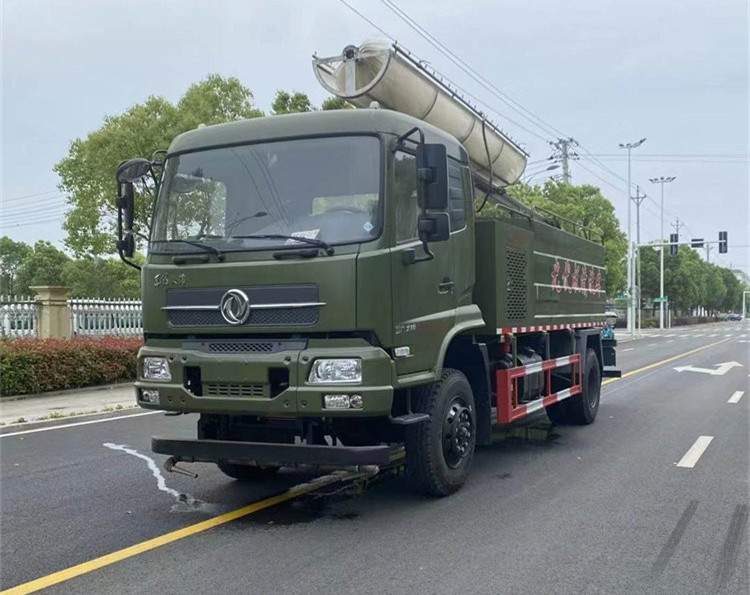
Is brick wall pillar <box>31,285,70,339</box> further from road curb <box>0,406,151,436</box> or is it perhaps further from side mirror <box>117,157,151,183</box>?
side mirror <box>117,157,151,183</box>

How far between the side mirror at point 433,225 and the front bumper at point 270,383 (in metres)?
0.92

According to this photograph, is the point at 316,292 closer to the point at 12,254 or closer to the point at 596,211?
the point at 596,211

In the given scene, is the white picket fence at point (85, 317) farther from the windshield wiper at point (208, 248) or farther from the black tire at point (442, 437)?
the black tire at point (442, 437)

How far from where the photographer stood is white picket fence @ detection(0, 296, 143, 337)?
15.5 meters

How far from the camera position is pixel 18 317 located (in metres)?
15.6

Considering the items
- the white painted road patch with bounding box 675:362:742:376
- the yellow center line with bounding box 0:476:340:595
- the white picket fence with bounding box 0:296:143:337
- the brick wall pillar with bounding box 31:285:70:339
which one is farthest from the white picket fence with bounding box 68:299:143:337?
the white painted road patch with bounding box 675:362:742:376

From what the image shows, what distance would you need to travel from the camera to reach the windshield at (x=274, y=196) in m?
5.17

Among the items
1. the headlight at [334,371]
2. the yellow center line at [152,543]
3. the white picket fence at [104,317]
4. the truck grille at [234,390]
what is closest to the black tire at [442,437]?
the headlight at [334,371]

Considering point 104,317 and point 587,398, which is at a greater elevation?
point 104,317

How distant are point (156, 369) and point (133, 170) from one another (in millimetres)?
1740

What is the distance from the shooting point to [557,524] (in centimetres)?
530

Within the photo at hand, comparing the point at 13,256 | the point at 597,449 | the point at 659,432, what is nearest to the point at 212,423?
the point at 597,449

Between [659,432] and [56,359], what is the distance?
34.5ft

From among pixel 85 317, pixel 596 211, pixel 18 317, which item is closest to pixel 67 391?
pixel 18 317
